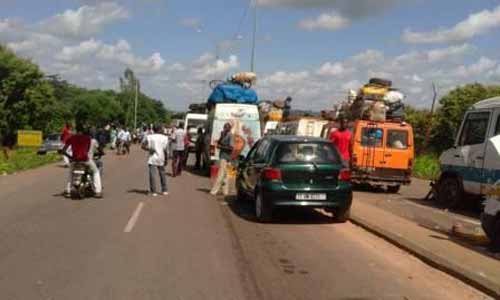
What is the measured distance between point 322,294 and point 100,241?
13.2 feet

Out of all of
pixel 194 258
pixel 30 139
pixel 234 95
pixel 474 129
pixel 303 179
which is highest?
pixel 234 95

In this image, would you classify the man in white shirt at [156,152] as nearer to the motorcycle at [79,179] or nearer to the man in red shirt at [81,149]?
the man in red shirt at [81,149]

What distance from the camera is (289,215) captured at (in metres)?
13.3

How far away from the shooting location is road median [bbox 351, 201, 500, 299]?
7.60 metres

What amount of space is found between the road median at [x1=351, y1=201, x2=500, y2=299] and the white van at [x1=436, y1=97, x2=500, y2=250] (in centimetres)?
278

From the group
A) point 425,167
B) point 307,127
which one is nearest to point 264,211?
point 425,167

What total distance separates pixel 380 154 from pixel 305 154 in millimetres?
8091

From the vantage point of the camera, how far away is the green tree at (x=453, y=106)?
135 feet

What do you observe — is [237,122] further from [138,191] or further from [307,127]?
[307,127]

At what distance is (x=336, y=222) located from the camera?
488 inches

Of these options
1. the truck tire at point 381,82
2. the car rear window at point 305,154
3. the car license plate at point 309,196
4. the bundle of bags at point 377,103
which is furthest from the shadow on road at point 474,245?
the truck tire at point 381,82

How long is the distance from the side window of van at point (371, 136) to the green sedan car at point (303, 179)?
300 inches

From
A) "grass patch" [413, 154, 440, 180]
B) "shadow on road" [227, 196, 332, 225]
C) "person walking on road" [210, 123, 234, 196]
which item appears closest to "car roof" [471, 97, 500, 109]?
"shadow on road" [227, 196, 332, 225]

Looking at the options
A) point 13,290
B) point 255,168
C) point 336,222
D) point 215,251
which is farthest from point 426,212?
point 13,290
